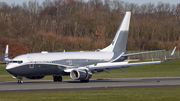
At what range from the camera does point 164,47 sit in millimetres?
104625

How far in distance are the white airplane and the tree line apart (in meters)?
56.1

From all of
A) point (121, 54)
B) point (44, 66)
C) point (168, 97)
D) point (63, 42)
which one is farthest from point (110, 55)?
point (63, 42)

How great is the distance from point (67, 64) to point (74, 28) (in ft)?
242

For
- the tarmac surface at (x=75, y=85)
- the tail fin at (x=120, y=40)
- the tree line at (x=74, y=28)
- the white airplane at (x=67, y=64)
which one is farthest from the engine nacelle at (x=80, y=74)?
the tree line at (x=74, y=28)

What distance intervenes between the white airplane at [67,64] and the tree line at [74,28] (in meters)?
56.1

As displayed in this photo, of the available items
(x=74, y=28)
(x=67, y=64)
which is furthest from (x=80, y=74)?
(x=74, y=28)

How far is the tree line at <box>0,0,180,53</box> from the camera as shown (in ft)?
326

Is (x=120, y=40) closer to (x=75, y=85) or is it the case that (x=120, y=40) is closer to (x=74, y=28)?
(x=75, y=85)

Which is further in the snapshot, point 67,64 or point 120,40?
point 120,40

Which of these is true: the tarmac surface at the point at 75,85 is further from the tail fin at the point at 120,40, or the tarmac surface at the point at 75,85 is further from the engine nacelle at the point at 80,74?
the tail fin at the point at 120,40

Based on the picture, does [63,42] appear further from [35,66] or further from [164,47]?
[35,66]

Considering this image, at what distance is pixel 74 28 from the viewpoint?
367ft

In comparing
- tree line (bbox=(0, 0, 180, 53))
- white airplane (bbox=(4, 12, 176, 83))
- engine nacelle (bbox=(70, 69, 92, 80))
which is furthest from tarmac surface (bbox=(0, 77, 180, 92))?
tree line (bbox=(0, 0, 180, 53))

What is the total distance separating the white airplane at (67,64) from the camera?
1412 inches
